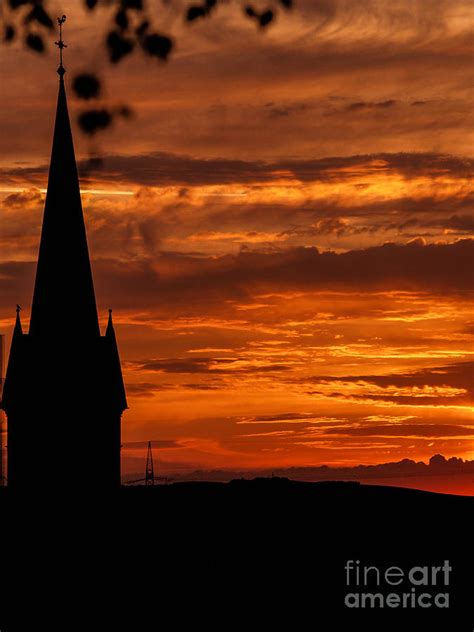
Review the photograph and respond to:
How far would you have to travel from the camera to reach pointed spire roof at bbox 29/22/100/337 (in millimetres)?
95312

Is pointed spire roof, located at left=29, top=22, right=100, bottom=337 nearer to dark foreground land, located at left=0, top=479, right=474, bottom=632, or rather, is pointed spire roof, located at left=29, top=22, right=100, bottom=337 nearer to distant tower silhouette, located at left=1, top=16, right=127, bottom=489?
distant tower silhouette, located at left=1, top=16, right=127, bottom=489

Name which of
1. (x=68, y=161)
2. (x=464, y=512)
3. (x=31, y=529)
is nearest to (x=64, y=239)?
(x=68, y=161)

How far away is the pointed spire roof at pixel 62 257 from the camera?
95312 millimetres

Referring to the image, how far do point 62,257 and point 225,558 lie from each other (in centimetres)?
1826

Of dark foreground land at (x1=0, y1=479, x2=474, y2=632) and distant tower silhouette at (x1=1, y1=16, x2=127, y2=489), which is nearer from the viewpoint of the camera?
dark foreground land at (x1=0, y1=479, x2=474, y2=632)

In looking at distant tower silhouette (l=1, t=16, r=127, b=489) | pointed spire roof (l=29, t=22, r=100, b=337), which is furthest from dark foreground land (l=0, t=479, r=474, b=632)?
pointed spire roof (l=29, t=22, r=100, b=337)

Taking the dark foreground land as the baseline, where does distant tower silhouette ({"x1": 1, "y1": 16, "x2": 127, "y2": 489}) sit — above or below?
above

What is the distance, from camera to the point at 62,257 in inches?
3750

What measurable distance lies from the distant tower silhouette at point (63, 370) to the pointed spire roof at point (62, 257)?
0.14ft

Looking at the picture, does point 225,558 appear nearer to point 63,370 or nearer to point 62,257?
point 63,370

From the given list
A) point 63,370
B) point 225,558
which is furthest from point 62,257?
point 225,558

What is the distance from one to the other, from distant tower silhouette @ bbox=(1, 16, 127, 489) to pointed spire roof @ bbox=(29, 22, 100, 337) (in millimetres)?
43

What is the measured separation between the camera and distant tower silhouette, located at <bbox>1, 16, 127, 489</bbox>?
3765 inches

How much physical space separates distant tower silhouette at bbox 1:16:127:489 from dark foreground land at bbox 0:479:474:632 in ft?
22.6
